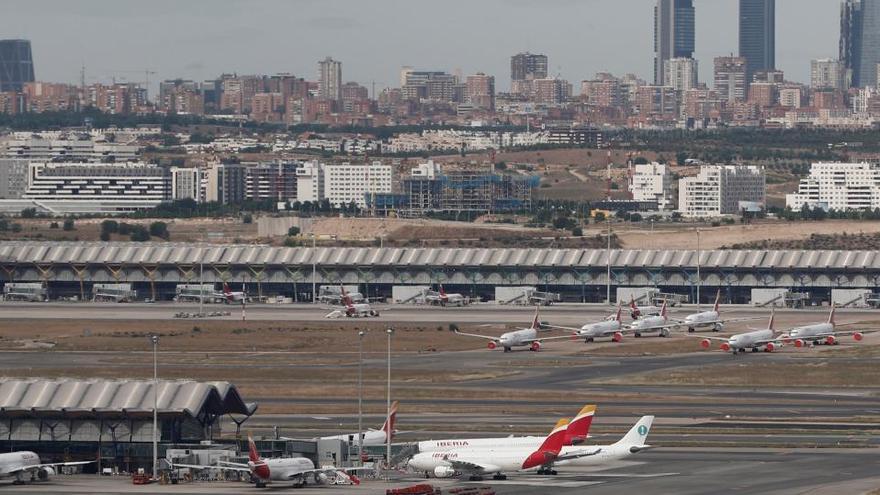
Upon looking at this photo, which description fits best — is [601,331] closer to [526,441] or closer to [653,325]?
[653,325]

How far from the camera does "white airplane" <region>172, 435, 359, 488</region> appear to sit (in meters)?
96.4

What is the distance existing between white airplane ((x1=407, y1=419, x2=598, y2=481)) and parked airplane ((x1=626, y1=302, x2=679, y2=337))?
80.2 meters

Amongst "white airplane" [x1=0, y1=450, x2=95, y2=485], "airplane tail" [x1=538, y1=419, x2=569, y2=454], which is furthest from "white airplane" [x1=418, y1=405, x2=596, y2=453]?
"white airplane" [x1=0, y1=450, x2=95, y2=485]

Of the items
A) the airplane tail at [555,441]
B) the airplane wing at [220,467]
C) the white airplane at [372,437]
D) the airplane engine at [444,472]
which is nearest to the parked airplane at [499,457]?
the airplane engine at [444,472]

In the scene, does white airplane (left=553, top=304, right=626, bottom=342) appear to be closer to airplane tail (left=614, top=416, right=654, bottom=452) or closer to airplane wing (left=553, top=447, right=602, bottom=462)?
airplane tail (left=614, top=416, right=654, bottom=452)

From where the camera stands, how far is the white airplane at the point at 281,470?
96375 mm

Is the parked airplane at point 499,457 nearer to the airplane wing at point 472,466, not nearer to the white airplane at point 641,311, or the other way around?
the airplane wing at point 472,466

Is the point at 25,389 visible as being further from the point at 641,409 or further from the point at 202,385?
the point at 641,409

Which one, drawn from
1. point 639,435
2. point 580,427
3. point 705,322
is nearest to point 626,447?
point 639,435

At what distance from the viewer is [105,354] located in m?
162

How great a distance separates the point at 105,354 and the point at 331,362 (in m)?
18.1

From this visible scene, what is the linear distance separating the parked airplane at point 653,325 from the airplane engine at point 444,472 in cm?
8078

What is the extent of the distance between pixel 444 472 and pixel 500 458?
3.03 m

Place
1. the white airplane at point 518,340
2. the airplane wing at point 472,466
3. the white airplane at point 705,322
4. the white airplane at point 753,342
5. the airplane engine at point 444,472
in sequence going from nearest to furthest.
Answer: the airplane wing at point 472,466 < the airplane engine at point 444,472 < the white airplane at point 753,342 < the white airplane at point 518,340 < the white airplane at point 705,322
